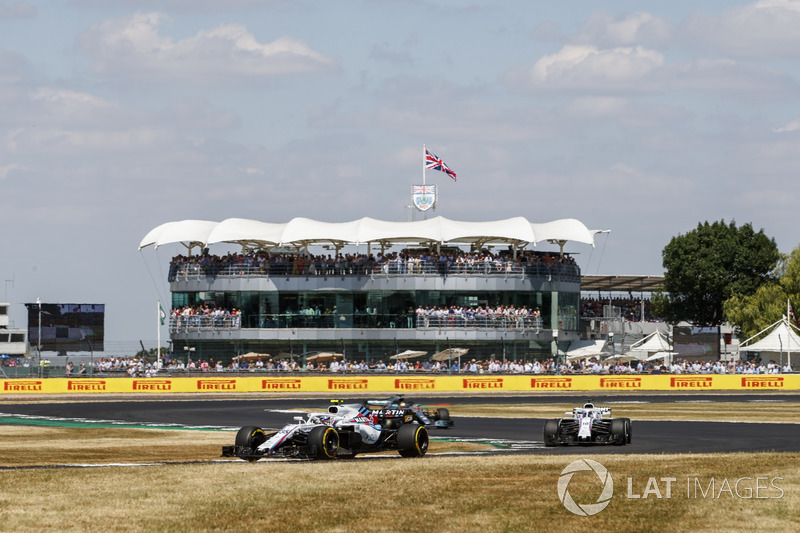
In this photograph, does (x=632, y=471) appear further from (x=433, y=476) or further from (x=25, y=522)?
(x=25, y=522)

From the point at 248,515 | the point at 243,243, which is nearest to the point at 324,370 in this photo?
the point at 243,243

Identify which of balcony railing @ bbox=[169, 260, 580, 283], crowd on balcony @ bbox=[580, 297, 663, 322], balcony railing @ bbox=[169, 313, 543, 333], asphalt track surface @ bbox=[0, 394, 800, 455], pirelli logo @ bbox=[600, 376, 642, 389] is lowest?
asphalt track surface @ bbox=[0, 394, 800, 455]

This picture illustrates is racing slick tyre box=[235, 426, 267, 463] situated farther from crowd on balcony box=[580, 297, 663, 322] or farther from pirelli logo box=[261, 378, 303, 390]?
crowd on balcony box=[580, 297, 663, 322]

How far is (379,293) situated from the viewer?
7894 centimetres

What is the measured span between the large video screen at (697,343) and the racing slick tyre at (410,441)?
53.2 m

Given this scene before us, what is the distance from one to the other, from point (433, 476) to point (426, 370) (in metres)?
50.9

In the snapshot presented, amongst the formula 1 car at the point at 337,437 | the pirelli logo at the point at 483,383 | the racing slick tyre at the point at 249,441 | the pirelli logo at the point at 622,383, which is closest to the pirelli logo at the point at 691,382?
the pirelli logo at the point at 622,383

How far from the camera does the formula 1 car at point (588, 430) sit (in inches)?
1152

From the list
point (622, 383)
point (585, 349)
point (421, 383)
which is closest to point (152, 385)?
point (421, 383)

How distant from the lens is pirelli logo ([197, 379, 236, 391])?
6569 centimetres

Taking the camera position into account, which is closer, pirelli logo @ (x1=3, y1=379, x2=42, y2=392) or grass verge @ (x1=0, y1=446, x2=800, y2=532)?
grass verge @ (x1=0, y1=446, x2=800, y2=532)

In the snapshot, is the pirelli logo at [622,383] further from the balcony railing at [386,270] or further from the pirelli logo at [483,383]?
the balcony railing at [386,270]

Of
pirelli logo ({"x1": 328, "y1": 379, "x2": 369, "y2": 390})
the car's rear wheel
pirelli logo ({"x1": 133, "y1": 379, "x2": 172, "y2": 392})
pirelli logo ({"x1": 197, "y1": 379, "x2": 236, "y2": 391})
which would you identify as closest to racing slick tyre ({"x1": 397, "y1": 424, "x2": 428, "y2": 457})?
the car's rear wheel

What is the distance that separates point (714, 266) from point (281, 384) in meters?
49.1
